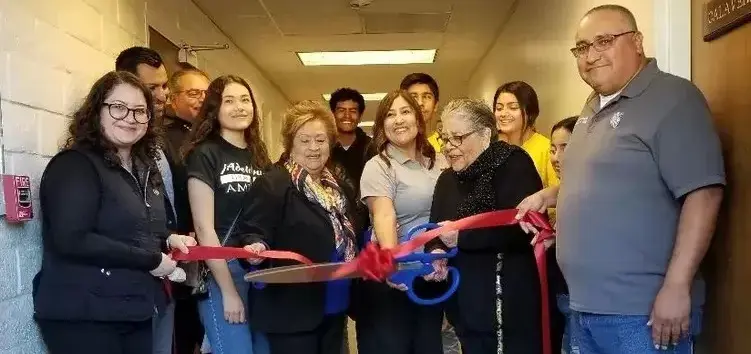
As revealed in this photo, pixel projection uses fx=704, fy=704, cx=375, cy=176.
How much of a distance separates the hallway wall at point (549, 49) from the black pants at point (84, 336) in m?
1.96

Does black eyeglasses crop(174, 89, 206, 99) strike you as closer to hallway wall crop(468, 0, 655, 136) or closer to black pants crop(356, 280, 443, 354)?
black pants crop(356, 280, 443, 354)

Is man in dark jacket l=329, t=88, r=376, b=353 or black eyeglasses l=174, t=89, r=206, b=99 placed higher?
black eyeglasses l=174, t=89, r=206, b=99

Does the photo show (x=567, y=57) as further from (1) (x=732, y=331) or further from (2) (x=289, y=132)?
(1) (x=732, y=331)

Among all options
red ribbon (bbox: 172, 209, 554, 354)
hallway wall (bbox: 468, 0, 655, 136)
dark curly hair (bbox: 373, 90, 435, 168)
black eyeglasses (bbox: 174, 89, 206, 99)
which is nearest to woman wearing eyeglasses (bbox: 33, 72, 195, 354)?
red ribbon (bbox: 172, 209, 554, 354)

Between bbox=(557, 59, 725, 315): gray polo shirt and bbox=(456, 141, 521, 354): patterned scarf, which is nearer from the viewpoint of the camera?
bbox=(557, 59, 725, 315): gray polo shirt

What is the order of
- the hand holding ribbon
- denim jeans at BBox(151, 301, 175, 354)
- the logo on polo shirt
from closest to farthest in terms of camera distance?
the logo on polo shirt, the hand holding ribbon, denim jeans at BBox(151, 301, 175, 354)

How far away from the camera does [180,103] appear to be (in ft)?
11.2

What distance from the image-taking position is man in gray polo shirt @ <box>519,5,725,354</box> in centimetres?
167

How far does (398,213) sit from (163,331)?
96cm

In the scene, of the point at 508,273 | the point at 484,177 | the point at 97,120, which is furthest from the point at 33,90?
the point at 508,273

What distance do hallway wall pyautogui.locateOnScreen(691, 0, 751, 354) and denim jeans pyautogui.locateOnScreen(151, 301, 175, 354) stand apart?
177cm

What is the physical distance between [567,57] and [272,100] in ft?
19.1

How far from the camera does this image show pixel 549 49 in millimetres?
4527

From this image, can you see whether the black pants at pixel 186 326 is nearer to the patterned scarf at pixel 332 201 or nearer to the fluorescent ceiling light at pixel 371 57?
the patterned scarf at pixel 332 201
